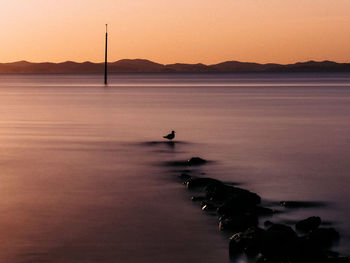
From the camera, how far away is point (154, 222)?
14.0 metres

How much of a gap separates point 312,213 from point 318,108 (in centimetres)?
4669

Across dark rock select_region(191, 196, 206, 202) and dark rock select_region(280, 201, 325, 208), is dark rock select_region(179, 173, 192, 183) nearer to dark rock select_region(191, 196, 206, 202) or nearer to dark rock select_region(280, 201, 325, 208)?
dark rock select_region(191, 196, 206, 202)

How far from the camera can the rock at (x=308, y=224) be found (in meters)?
13.0

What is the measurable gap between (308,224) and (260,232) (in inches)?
85.3

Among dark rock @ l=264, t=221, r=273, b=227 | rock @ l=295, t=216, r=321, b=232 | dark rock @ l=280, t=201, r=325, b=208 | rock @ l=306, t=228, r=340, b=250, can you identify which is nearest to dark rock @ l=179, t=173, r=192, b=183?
dark rock @ l=280, t=201, r=325, b=208

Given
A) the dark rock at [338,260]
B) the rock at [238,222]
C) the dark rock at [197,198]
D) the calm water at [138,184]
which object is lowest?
the calm water at [138,184]

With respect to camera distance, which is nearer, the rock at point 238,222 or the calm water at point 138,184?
the calm water at point 138,184

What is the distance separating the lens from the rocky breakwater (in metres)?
10.7

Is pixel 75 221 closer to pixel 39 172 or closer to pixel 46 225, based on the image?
pixel 46 225

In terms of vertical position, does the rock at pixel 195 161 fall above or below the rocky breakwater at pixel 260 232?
below

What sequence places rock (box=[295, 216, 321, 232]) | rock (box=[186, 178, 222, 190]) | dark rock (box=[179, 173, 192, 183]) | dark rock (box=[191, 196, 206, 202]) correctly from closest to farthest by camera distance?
rock (box=[295, 216, 321, 232]) → dark rock (box=[191, 196, 206, 202]) → rock (box=[186, 178, 222, 190]) → dark rock (box=[179, 173, 192, 183])

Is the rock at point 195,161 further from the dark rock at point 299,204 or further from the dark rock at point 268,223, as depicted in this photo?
the dark rock at point 268,223

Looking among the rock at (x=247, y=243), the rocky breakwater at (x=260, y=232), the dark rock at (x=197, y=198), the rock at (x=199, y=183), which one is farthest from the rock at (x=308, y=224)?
the rock at (x=199, y=183)

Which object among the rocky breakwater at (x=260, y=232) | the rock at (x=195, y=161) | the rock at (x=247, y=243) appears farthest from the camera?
the rock at (x=195, y=161)
